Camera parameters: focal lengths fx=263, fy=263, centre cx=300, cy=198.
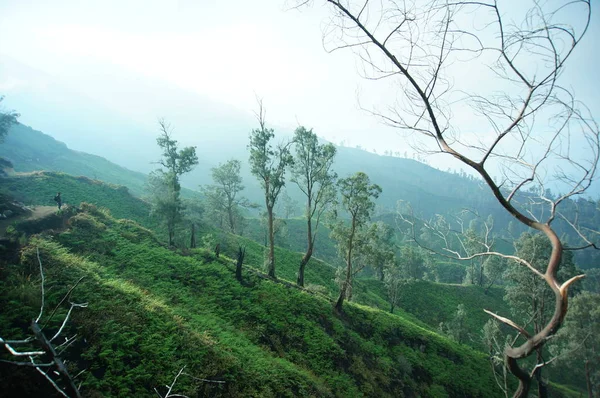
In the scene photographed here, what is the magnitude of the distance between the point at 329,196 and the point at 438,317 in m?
29.8

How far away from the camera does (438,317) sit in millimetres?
38062

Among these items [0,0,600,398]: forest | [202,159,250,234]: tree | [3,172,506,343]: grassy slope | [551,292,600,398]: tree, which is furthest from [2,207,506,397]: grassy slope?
[202,159,250,234]: tree

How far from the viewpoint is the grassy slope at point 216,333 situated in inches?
311

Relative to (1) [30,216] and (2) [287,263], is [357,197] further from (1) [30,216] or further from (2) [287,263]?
(1) [30,216]

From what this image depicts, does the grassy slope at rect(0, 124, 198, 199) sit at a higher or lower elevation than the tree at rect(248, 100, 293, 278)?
lower

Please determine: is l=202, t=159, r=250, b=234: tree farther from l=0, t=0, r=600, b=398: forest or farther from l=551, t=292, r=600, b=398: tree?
l=551, t=292, r=600, b=398: tree

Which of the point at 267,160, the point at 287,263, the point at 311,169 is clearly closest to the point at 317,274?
the point at 287,263

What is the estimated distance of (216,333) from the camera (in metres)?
11.0

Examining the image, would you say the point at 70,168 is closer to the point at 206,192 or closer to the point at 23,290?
the point at 206,192

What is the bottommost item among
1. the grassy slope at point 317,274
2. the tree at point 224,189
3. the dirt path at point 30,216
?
the grassy slope at point 317,274

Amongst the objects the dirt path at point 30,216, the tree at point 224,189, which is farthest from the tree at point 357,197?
the tree at point 224,189

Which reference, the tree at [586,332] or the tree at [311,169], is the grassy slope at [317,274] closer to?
the tree at [311,169]

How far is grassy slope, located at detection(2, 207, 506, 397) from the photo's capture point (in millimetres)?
7887

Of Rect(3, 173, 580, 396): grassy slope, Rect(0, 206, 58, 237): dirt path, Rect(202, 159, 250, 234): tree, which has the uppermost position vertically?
Rect(202, 159, 250, 234): tree
